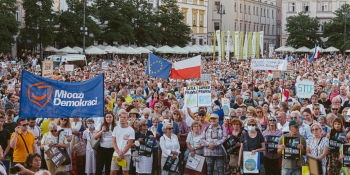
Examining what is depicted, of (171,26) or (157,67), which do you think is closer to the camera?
(157,67)

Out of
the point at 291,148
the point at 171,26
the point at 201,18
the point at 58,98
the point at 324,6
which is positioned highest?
the point at 324,6

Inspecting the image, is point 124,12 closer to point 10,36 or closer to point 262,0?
point 10,36

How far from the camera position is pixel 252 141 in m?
10.4

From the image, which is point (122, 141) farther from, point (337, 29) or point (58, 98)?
point (337, 29)

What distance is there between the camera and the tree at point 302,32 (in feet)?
266

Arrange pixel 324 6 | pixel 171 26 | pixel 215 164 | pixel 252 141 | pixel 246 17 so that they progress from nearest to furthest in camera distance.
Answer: pixel 252 141
pixel 215 164
pixel 171 26
pixel 324 6
pixel 246 17

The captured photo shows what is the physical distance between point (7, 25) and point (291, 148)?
37753 millimetres

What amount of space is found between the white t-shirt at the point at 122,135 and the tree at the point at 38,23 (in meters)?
38.4

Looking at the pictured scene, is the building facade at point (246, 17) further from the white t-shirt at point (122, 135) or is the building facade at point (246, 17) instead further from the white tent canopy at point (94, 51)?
the white t-shirt at point (122, 135)

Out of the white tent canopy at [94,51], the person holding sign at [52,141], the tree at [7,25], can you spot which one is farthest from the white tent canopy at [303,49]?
the person holding sign at [52,141]

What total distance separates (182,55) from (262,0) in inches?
1583

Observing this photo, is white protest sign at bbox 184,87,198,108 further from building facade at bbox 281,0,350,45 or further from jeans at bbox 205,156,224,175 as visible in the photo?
building facade at bbox 281,0,350,45

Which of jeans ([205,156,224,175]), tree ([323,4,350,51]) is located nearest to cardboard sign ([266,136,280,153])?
jeans ([205,156,224,175])

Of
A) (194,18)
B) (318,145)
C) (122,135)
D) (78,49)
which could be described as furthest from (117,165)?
(194,18)
